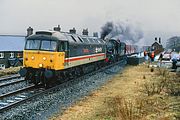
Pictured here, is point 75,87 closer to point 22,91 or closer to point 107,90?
point 107,90

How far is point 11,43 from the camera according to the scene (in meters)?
56.1

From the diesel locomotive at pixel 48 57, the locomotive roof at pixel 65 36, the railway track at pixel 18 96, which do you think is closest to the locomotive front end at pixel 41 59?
the diesel locomotive at pixel 48 57

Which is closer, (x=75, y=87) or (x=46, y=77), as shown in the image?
(x=46, y=77)

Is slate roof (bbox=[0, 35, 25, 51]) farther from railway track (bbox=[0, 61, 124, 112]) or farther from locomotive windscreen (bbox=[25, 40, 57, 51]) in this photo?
railway track (bbox=[0, 61, 124, 112])

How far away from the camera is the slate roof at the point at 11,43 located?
5348 centimetres

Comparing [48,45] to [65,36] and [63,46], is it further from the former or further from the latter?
[65,36]

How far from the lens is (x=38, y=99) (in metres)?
14.0

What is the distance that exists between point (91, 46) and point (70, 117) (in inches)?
592

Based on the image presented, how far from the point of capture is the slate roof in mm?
53478

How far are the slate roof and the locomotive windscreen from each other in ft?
118

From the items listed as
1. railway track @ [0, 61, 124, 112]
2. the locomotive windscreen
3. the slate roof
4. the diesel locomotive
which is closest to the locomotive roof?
the diesel locomotive

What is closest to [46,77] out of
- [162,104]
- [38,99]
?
[38,99]

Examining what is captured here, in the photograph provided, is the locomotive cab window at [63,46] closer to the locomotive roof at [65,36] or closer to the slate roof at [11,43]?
the locomotive roof at [65,36]

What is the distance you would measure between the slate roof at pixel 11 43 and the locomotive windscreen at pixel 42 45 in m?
36.1
